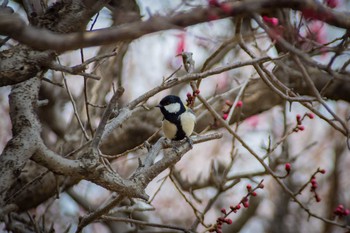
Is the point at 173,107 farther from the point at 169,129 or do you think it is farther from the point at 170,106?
the point at 169,129

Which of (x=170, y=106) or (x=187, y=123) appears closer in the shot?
(x=187, y=123)

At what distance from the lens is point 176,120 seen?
2.95m

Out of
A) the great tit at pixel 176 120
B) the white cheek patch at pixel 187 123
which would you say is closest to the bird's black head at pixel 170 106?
the great tit at pixel 176 120

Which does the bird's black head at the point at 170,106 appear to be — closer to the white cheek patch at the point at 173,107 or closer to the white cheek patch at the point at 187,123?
the white cheek patch at the point at 173,107

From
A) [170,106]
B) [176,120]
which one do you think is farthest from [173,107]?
[176,120]

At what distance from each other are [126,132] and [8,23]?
108 inches

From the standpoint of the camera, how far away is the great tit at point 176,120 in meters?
2.93

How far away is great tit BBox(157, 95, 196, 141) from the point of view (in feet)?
9.60

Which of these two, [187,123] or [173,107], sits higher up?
[173,107]

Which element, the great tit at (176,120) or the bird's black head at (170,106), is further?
the bird's black head at (170,106)

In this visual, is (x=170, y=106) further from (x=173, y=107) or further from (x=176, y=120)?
(x=176, y=120)

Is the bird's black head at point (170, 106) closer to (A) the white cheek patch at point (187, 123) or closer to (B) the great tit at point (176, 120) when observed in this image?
(B) the great tit at point (176, 120)

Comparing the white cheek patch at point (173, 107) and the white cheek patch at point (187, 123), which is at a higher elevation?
the white cheek patch at point (173, 107)

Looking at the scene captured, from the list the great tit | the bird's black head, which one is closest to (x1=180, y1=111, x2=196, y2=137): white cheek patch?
the great tit
